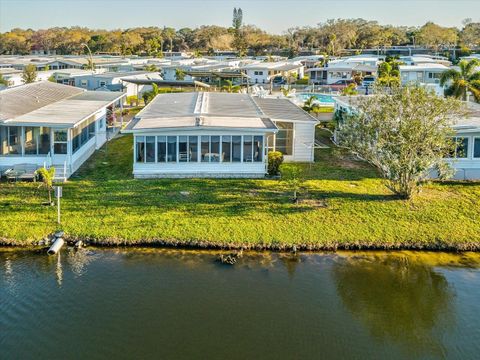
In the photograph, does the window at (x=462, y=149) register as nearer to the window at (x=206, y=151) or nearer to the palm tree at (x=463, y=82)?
the palm tree at (x=463, y=82)

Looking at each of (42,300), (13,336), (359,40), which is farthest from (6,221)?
(359,40)

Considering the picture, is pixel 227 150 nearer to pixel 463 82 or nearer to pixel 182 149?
pixel 182 149

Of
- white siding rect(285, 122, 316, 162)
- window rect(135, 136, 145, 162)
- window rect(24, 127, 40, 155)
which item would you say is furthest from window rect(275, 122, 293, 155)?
window rect(24, 127, 40, 155)

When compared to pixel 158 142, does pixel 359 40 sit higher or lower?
higher

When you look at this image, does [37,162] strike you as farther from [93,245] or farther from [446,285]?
[446,285]

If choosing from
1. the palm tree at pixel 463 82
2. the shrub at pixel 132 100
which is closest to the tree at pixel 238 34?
the shrub at pixel 132 100

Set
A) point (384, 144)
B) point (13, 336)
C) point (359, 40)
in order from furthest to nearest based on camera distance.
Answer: point (359, 40) < point (384, 144) < point (13, 336)
